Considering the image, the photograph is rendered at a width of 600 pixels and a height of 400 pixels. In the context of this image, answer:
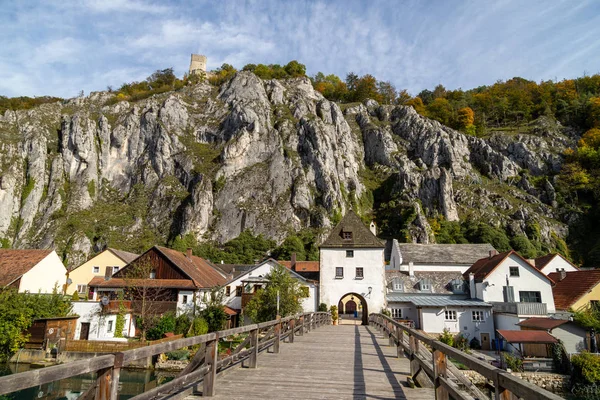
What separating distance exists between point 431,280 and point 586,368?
1886 centimetres

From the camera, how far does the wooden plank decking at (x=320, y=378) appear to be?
20.1 feet

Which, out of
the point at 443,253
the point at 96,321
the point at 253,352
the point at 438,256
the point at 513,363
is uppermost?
the point at 443,253

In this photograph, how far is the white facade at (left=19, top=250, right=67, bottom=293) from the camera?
38141 millimetres

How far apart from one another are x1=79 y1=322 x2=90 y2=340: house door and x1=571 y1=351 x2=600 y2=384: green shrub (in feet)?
122

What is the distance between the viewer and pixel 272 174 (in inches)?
3255

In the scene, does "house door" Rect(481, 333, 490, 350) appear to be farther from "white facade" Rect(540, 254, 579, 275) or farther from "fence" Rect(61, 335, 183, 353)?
"fence" Rect(61, 335, 183, 353)

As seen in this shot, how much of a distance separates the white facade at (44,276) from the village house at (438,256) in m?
42.2

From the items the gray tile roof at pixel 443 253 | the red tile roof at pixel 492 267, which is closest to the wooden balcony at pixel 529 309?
the red tile roof at pixel 492 267

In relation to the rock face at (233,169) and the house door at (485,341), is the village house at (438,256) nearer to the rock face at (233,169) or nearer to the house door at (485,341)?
the house door at (485,341)

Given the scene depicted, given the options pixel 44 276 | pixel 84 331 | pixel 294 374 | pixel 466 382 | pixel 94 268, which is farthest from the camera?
pixel 94 268

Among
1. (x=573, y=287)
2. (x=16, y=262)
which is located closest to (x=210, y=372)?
(x=573, y=287)

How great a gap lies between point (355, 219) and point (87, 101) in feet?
321

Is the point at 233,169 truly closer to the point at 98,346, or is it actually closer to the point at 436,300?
the point at 436,300

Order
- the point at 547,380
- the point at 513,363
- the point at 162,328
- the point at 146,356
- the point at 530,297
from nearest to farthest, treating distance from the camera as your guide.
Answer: the point at 146,356 < the point at 547,380 < the point at 513,363 < the point at 162,328 < the point at 530,297
